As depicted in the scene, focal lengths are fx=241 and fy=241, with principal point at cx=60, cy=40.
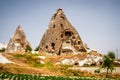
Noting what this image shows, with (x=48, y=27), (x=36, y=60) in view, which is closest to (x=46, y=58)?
(x=36, y=60)

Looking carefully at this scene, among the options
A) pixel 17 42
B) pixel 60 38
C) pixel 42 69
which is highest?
pixel 60 38

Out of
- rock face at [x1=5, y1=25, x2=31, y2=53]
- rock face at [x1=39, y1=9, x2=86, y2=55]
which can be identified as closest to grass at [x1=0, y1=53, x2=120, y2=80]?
rock face at [x1=39, y1=9, x2=86, y2=55]

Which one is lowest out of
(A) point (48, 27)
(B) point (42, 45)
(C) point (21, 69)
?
(C) point (21, 69)

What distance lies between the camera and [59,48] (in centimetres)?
7250

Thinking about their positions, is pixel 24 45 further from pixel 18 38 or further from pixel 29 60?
pixel 29 60

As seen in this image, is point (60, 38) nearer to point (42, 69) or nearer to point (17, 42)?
point (17, 42)

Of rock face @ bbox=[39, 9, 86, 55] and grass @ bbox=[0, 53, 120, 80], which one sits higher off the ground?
rock face @ bbox=[39, 9, 86, 55]

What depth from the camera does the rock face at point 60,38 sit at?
72562mm

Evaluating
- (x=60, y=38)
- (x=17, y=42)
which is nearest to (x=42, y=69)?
(x=60, y=38)

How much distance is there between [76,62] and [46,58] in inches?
288

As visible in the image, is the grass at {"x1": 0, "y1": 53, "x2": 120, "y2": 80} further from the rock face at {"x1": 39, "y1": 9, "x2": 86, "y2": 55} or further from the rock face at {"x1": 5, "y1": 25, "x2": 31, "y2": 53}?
the rock face at {"x1": 5, "y1": 25, "x2": 31, "y2": 53}

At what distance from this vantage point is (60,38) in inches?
2889

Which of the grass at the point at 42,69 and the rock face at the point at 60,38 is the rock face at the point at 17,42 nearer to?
the rock face at the point at 60,38

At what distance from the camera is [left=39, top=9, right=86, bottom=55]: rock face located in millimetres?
72562
